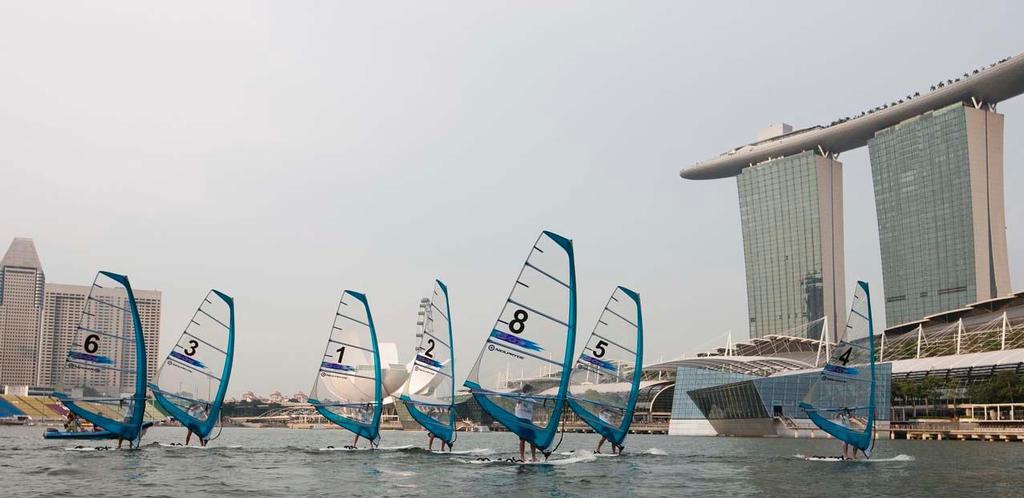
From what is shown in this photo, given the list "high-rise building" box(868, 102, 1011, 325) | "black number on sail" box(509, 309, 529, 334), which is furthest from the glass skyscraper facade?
"black number on sail" box(509, 309, 529, 334)

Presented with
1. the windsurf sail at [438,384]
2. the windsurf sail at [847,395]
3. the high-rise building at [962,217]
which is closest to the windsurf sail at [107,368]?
the windsurf sail at [438,384]

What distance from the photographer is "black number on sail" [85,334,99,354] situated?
57.1 m

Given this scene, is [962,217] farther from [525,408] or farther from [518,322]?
[518,322]

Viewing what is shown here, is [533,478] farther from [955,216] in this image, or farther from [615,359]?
[955,216]

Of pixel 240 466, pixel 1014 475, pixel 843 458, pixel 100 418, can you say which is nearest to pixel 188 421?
pixel 100 418

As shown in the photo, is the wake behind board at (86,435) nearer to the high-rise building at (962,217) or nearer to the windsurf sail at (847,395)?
the windsurf sail at (847,395)

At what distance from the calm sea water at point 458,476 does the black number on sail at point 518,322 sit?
6469 millimetres

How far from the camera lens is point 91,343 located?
57.3 m

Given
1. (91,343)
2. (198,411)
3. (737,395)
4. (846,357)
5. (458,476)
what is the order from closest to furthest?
(458,476), (91,343), (846,357), (198,411), (737,395)

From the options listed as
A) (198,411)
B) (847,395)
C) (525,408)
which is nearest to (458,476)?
(525,408)

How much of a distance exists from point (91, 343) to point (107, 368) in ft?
6.31

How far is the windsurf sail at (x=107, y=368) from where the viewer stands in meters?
57.2

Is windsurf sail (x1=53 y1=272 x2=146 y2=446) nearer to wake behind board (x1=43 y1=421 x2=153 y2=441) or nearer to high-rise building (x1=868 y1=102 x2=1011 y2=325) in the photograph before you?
wake behind board (x1=43 y1=421 x2=153 y2=441)

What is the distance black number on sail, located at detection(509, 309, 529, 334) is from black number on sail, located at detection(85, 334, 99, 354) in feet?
86.4
